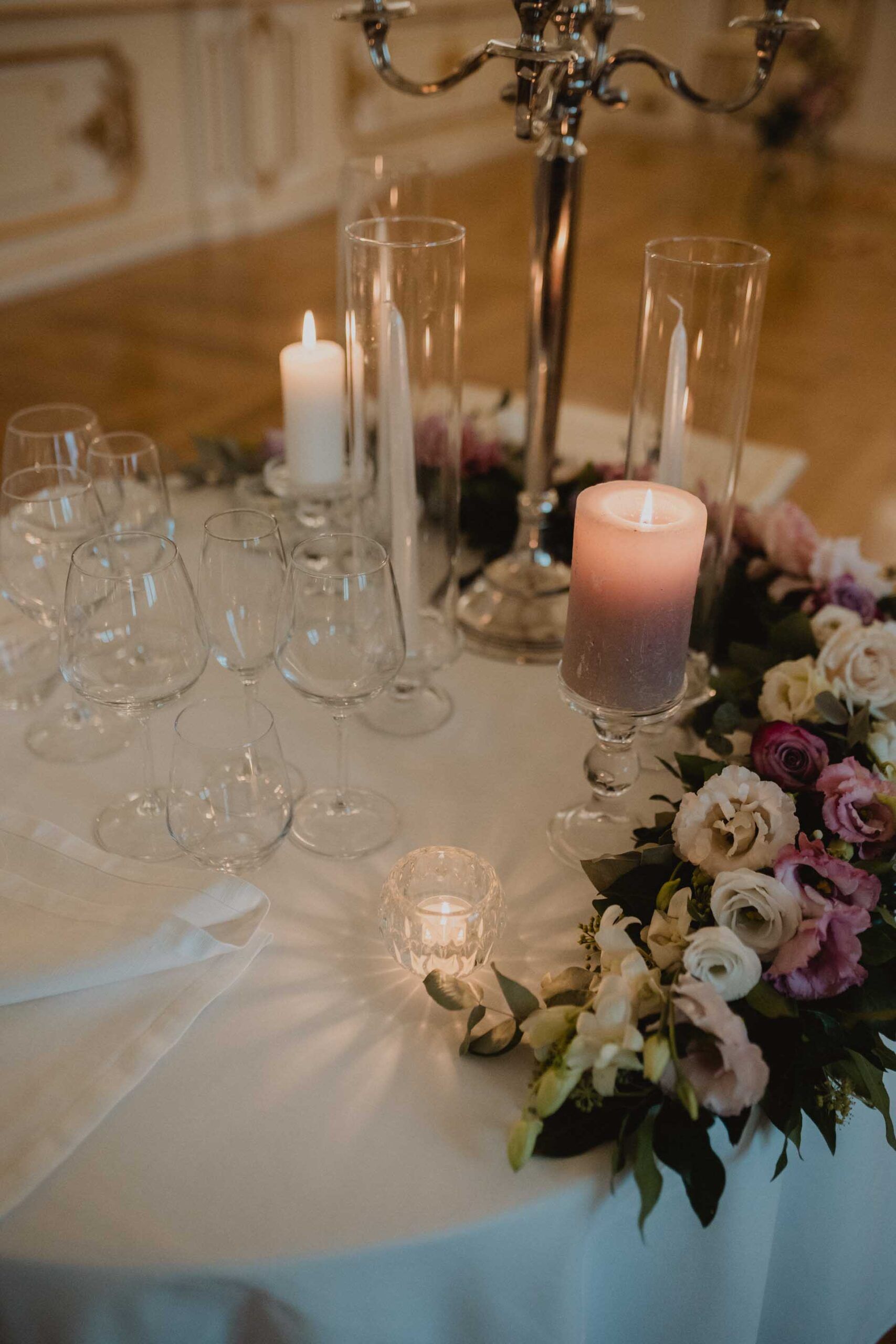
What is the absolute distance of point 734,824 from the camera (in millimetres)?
780

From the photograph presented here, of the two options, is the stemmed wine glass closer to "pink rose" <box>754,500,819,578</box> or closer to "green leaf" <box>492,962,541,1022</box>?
"green leaf" <box>492,962,541,1022</box>

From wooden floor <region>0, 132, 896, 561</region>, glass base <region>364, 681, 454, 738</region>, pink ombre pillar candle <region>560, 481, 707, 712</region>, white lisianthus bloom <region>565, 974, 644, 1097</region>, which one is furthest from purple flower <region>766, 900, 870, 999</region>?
wooden floor <region>0, 132, 896, 561</region>

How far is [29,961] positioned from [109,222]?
159 inches

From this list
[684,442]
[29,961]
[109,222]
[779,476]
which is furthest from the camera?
[109,222]

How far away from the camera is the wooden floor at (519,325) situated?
3242 mm

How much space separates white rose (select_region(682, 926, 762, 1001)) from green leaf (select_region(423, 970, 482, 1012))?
15 centimetres

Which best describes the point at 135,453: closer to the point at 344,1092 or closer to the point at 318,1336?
the point at 344,1092

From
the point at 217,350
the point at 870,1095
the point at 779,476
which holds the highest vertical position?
the point at 870,1095

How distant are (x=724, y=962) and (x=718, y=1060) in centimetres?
6

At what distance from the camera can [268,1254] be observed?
2.04 ft

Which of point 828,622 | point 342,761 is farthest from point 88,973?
point 828,622

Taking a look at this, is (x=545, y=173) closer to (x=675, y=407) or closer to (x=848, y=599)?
(x=675, y=407)

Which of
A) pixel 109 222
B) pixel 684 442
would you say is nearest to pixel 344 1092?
pixel 684 442

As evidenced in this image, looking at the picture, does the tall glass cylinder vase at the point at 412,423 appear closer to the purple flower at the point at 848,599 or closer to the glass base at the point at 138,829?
the glass base at the point at 138,829
